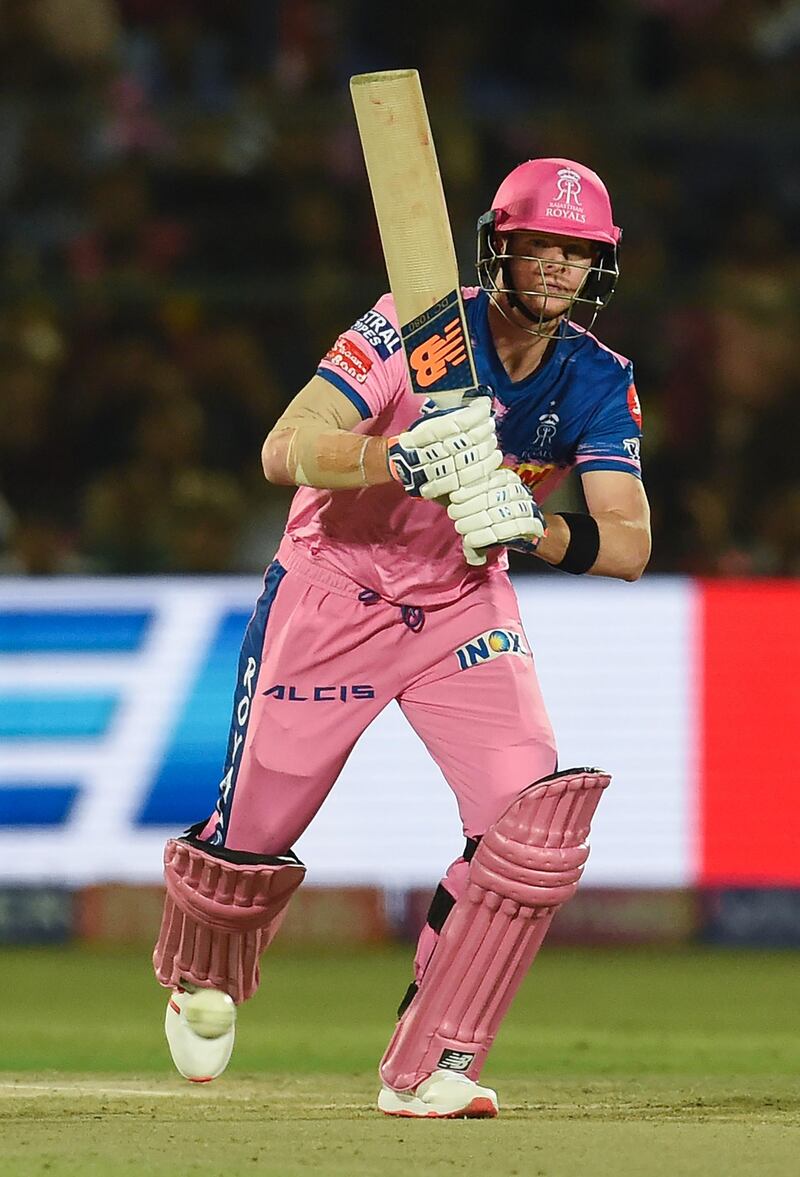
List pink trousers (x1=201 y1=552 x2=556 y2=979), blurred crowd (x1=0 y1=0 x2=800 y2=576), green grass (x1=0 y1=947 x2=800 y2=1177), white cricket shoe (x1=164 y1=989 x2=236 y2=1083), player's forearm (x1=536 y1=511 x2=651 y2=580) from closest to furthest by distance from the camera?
green grass (x1=0 y1=947 x2=800 y2=1177)
player's forearm (x1=536 y1=511 x2=651 y2=580)
pink trousers (x1=201 y1=552 x2=556 y2=979)
white cricket shoe (x1=164 y1=989 x2=236 y2=1083)
blurred crowd (x1=0 y1=0 x2=800 y2=576)

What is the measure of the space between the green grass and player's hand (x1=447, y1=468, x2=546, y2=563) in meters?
1.12

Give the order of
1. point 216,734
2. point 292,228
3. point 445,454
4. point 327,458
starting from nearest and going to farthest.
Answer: point 445,454, point 327,458, point 216,734, point 292,228

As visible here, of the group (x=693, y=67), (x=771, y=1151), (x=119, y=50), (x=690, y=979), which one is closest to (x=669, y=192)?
(x=693, y=67)

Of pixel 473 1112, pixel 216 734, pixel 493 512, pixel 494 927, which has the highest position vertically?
pixel 493 512

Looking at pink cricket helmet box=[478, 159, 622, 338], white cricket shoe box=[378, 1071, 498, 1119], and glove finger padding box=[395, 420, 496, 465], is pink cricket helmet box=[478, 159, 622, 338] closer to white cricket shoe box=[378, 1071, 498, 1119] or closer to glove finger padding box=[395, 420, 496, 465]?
glove finger padding box=[395, 420, 496, 465]

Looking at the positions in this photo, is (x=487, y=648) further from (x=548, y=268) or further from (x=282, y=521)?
(x=282, y=521)

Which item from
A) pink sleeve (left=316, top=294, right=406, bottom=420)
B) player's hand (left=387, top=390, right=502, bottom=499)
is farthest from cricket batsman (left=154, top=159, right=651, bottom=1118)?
player's hand (left=387, top=390, right=502, bottom=499)

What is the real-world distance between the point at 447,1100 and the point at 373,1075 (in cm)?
92

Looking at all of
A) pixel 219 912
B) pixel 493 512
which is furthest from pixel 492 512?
pixel 219 912

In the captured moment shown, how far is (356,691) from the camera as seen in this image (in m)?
4.67

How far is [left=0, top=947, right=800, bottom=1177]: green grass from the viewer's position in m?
3.77

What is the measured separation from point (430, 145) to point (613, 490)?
0.82 meters

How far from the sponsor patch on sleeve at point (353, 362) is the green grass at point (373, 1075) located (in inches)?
58.8

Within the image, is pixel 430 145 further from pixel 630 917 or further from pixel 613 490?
pixel 630 917
